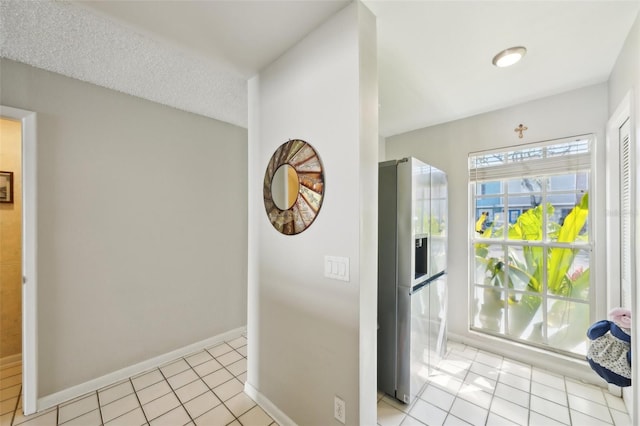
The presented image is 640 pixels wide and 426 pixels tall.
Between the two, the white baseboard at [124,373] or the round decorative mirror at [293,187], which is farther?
the white baseboard at [124,373]

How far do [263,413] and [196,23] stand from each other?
A: 2.51 meters

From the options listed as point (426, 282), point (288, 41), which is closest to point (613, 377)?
point (426, 282)

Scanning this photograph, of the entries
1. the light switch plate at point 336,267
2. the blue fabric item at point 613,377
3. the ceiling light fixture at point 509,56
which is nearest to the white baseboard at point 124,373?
the light switch plate at point 336,267

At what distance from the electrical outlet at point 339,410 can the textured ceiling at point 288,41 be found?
2.07 meters

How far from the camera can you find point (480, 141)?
2.69 m

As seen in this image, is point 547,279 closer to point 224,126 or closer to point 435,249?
point 435,249

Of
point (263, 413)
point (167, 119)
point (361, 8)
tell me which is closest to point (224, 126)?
point (167, 119)

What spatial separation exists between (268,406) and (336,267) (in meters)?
1.22

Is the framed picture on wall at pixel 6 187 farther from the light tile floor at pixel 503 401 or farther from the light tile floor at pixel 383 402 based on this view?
the light tile floor at pixel 503 401

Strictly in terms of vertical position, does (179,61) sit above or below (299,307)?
above

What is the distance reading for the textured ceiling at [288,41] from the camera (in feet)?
4.42

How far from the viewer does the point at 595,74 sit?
196 centimetres

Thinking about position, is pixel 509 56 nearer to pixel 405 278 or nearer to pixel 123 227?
pixel 405 278

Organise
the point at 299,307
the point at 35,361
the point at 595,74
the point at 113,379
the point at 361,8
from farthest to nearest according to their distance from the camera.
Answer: the point at 113,379 → the point at 595,74 → the point at 35,361 → the point at 299,307 → the point at 361,8
